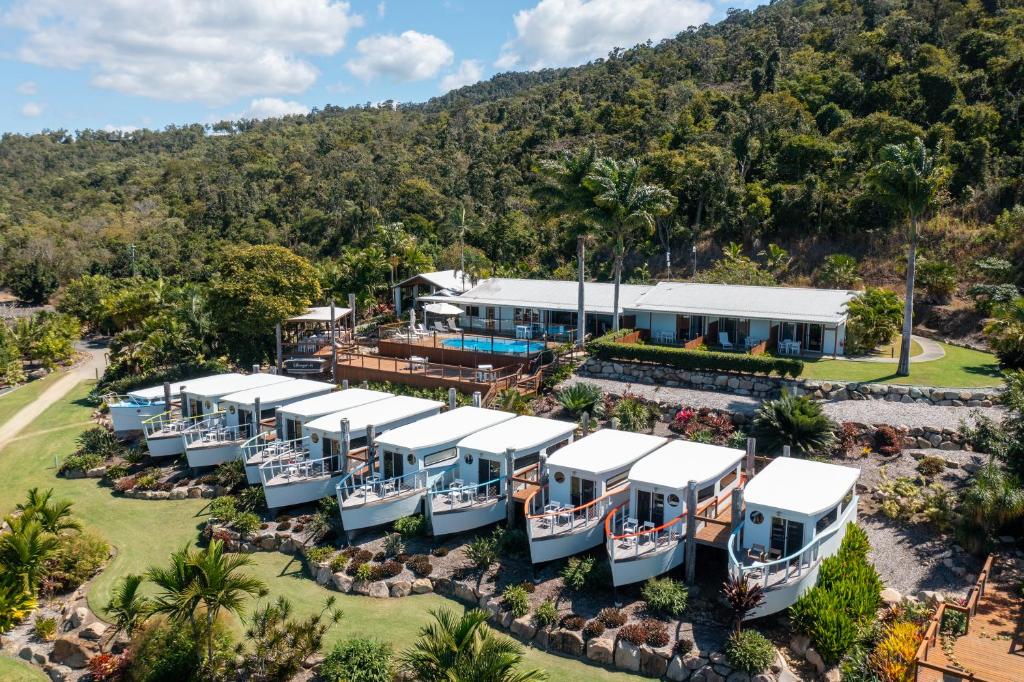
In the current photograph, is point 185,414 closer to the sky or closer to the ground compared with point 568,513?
closer to the sky

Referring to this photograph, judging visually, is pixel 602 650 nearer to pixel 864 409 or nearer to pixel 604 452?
pixel 604 452

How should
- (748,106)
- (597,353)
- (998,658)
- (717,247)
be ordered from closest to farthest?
(998,658) < (597,353) < (717,247) < (748,106)

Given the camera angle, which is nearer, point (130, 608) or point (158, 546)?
point (130, 608)

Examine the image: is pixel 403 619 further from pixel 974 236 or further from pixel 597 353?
pixel 974 236

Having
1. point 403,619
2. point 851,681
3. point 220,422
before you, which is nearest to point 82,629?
point 403,619

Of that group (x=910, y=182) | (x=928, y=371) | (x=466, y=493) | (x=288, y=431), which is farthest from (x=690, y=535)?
(x=910, y=182)

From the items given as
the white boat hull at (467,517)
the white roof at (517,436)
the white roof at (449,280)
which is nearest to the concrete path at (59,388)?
the white roof at (449,280)
